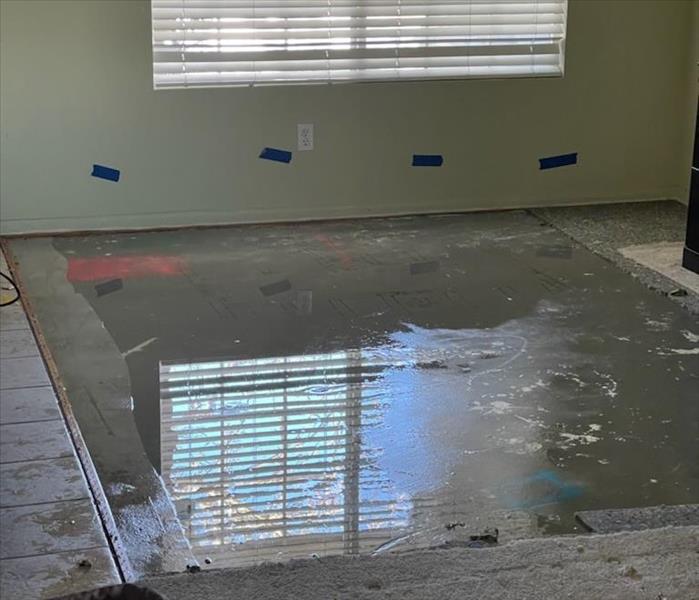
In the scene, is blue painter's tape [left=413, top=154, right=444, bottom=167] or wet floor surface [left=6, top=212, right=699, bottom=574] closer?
wet floor surface [left=6, top=212, right=699, bottom=574]

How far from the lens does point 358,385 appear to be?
3.62m

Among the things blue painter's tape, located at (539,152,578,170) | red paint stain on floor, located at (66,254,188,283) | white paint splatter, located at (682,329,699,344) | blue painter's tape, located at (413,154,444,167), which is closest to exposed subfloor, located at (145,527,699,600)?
white paint splatter, located at (682,329,699,344)

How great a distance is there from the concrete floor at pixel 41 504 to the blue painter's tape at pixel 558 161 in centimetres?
311

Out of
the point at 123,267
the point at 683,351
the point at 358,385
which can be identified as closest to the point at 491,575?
the point at 358,385

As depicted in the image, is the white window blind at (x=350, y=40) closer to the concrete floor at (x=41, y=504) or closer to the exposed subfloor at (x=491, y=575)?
the concrete floor at (x=41, y=504)

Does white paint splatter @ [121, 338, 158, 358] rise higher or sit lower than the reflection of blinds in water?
higher

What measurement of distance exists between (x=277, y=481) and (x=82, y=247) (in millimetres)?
2482

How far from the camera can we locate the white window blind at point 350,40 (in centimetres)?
529

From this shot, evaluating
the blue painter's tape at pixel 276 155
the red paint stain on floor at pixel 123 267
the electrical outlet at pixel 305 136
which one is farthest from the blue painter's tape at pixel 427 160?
the red paint stain on floor at pixel 123 267

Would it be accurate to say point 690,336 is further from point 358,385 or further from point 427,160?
point 427,160

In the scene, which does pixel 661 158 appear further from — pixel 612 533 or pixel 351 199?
pixel 612 533

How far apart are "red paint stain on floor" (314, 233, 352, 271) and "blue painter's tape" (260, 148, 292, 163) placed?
433 millimetres

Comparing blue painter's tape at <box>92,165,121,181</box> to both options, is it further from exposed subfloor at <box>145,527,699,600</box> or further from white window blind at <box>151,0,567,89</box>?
exposed subfloor at <box>145,527,699,600</box>

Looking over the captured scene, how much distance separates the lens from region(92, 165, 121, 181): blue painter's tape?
5305mm
